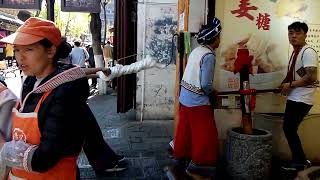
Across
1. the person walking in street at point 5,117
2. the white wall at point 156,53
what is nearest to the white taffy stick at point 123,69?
the person walking in street at point 5,117

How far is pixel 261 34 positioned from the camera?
4773 mm

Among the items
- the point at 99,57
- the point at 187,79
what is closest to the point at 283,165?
the point at 187,79

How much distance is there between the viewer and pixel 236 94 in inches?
190

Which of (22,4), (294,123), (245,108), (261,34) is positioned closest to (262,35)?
(261,34)

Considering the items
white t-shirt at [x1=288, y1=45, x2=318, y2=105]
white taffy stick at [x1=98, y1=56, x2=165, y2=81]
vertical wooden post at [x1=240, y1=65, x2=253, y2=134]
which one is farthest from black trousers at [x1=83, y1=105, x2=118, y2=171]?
white t-shirt at [x1=288, y1=45, x2=318, y2=105]

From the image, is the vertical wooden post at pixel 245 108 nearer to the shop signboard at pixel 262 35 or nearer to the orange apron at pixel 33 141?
the shop signboard at pixel 262 35

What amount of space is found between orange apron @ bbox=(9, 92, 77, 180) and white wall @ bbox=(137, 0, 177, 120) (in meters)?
5.65

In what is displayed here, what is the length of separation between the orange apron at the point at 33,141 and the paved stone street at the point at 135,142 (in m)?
2.85

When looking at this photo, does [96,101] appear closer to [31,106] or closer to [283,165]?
[283,165]

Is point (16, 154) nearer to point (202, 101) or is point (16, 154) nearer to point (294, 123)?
point (202, 101)

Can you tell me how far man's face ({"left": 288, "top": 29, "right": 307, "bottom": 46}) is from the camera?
14.3ft

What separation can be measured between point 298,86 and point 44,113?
3468 millimetres

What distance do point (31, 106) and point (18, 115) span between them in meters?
0.08

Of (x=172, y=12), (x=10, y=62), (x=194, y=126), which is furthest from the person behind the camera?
(x=10, y=62)
